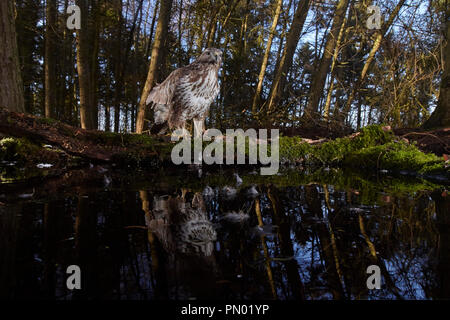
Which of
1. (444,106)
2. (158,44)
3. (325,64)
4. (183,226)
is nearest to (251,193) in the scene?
(183,226)

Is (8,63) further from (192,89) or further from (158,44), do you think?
(192,89)

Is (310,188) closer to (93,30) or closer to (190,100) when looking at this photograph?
(190,100)

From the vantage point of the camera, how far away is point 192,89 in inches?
173

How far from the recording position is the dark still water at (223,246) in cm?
83

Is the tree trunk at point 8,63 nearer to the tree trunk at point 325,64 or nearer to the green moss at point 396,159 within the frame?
the green moss at point 396,159

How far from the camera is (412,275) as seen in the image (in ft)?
2.94

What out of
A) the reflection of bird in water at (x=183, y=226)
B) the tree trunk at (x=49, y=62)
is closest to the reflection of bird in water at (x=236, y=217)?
the reflection of bird in water at (x=183, y=226)

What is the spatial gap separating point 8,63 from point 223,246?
551 centimetres

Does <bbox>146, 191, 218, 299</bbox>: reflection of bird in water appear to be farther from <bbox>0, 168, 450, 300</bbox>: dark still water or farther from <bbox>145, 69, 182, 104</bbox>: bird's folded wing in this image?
<bbox>145, 69, 182, 104</bbox>: bird's folded wing

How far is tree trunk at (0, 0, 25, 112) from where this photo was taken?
4469 mm

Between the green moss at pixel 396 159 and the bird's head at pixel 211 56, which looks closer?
the green moss at pixel 396 159

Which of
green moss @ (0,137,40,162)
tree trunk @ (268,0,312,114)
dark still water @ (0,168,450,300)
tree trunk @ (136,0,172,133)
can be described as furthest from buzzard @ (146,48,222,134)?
tree trunk @ (268,0,312,114)

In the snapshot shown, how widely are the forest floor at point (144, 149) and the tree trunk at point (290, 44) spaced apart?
2765 mm

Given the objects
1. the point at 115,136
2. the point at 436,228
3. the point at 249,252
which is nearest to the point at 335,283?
the point at 249,252
